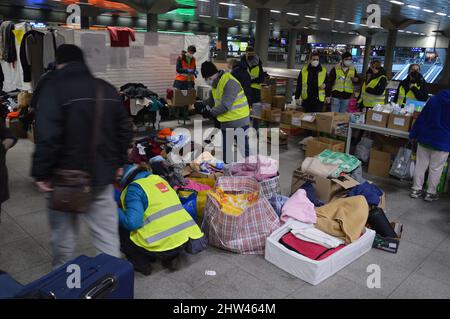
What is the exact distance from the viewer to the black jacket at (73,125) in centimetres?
203

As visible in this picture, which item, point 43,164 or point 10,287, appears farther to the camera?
point 43,164

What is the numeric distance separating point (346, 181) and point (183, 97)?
498cm

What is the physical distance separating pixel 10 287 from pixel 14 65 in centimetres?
691

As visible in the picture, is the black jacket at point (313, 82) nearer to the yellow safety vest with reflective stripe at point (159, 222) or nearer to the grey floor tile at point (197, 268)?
the grey floor tile at point (197, 268)

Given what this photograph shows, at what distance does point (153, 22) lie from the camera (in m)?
17.1

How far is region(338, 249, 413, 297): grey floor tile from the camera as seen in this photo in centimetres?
282

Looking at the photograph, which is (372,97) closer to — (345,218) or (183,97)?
(183,97)

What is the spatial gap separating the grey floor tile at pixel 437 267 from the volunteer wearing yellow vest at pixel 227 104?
7.87ft

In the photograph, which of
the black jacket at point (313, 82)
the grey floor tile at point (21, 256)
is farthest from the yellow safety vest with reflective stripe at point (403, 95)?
the grey floor tile at point (21, 256)

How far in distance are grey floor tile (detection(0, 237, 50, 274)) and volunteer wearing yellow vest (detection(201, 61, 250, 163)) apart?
2359 millimetres

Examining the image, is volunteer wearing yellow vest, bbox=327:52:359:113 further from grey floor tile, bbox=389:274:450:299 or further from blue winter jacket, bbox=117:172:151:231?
blue winter jacket, bbox=117:172:151:231

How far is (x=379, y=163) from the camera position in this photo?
17.8 ft

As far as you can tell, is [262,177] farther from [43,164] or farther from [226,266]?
[43,164]
